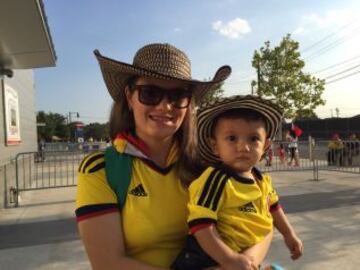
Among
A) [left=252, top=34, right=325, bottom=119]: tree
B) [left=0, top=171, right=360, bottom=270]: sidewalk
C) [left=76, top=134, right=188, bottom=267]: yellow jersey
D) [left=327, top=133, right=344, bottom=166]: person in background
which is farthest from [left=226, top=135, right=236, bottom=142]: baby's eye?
[left=252, top=34, right=325, bottom=119]: tree

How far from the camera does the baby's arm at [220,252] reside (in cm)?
170

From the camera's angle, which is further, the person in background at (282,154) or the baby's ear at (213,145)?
the person in background at (282,154)

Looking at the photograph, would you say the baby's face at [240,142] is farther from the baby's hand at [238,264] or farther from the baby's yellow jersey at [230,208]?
the baby's hand at [238,264]

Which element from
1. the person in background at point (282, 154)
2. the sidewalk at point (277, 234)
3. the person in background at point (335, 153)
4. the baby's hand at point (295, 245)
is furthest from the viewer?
the person in background at point (282, 154)

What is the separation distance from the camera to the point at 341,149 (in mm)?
14992

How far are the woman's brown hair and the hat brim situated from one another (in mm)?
42

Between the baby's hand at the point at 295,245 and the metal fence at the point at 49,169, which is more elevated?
the baby's hand at the point at 295,245

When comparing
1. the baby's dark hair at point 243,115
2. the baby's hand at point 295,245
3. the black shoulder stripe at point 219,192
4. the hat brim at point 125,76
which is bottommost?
the baby's hand at point 295,245

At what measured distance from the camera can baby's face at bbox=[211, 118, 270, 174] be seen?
1990mm

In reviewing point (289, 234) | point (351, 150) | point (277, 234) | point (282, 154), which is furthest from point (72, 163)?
point (289, 234)

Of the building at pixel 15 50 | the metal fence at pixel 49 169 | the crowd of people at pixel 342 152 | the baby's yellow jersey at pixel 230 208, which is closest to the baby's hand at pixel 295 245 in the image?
the baby's yellow jersey at pixel 230 208

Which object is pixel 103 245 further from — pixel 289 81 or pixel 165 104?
pixel 289 81

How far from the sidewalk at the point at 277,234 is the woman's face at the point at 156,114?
3.49m

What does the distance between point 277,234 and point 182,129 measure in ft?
14.7
